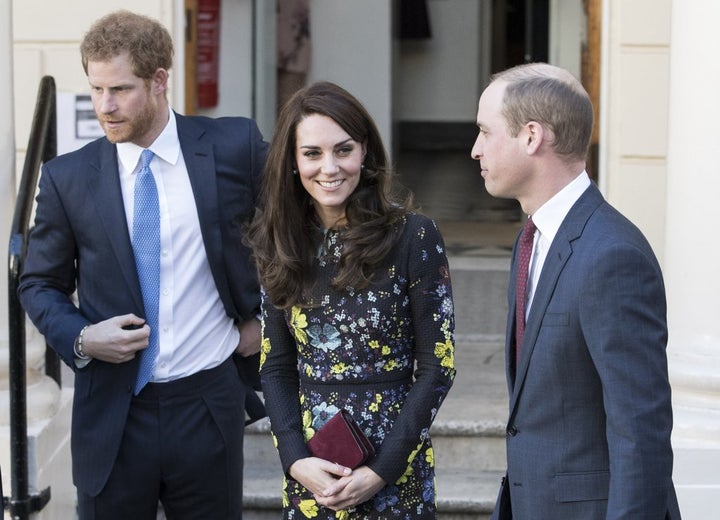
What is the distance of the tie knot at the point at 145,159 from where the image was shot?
3029mm

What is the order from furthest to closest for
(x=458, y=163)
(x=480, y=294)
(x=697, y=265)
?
1. (x=458, y=163)
2. (x=480, y=294)
3. (x=697, y=265)

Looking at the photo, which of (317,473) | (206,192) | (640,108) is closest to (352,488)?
(317,473)

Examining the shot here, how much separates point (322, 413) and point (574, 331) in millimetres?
750

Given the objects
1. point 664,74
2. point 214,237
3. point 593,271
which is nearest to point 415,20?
point 664,74

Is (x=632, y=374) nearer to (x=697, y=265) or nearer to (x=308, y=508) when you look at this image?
(x=308, y=508)

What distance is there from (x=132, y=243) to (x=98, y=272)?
0.11 meters

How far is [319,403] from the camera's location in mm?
2740

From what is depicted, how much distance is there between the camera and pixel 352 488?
2627 millimetres

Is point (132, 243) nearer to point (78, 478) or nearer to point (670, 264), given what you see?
point (78, 478)

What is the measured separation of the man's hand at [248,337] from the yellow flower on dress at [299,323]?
1.42 feet

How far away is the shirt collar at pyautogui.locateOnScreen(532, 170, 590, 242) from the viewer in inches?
89.7

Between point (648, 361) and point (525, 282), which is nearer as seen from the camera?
point (648, 361)

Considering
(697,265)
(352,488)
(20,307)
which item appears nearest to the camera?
(352,488)

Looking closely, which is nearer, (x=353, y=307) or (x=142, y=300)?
(x=353, y=307)
